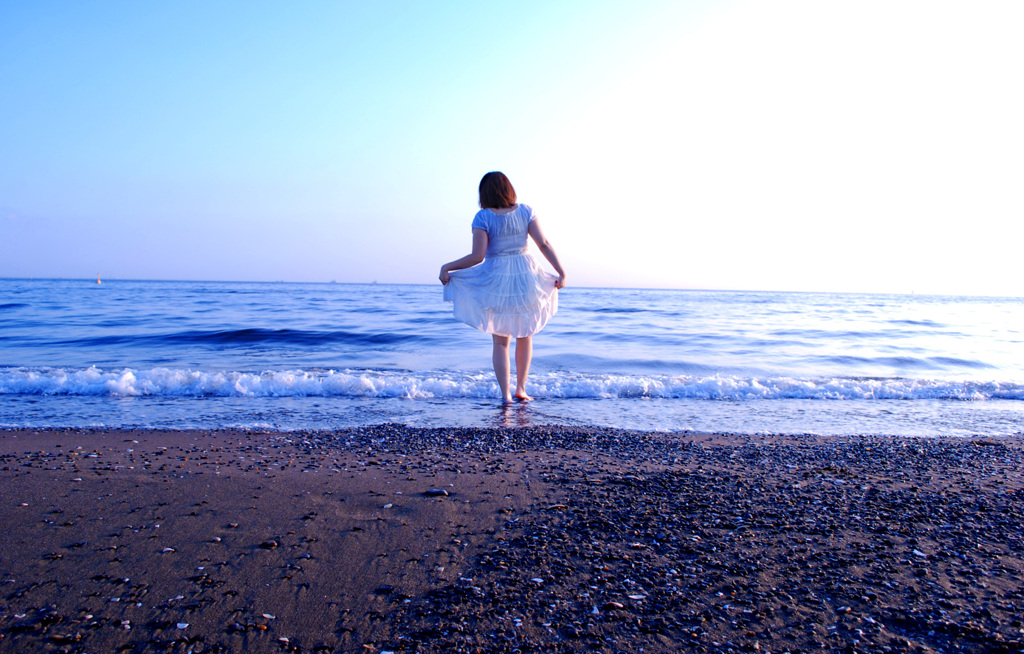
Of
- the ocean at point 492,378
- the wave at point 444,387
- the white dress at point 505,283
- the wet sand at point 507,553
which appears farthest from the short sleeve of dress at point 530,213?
the wet sand at point 507,553

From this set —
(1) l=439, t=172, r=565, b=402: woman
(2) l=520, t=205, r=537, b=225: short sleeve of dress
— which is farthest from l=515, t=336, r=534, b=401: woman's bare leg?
(2) l=520, t=205, r=537, b=225: short sleeve of dress

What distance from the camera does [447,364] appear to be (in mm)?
8523

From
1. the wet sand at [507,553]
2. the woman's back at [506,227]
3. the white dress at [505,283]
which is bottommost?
the wet sand at [507,553]

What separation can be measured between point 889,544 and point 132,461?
12.6 feet

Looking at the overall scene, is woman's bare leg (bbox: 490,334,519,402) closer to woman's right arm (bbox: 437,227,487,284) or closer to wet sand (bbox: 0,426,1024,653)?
woman's right arm (bbox: 437,227,487,284)

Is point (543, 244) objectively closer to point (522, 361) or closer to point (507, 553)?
point (522, 361)

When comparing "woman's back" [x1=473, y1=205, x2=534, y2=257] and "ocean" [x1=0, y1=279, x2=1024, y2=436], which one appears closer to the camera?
"ocean" [x1=0, y1=279, x2=1024, y2=436]

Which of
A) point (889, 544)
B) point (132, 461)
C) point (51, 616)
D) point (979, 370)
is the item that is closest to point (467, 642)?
point (51, 616)

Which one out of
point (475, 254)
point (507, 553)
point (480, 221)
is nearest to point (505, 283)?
point (475, 254)

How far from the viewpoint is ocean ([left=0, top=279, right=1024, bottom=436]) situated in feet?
A: 16.7

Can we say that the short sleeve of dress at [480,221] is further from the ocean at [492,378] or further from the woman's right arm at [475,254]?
the ocean at [492,378]

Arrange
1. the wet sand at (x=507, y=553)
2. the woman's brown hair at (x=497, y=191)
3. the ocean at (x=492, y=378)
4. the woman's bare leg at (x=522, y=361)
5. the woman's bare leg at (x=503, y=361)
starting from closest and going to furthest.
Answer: the wet sand at (x=507, y=553)
the ocean at (x=492, y=378)
the woman's brown hair at (x=497, y=191)
the woman's bare leg at (x=503, y=361)
the woman's bare leg at (x=522, y=361)

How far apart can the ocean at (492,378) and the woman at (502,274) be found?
84 cm

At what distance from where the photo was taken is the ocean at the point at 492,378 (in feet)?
16.7
